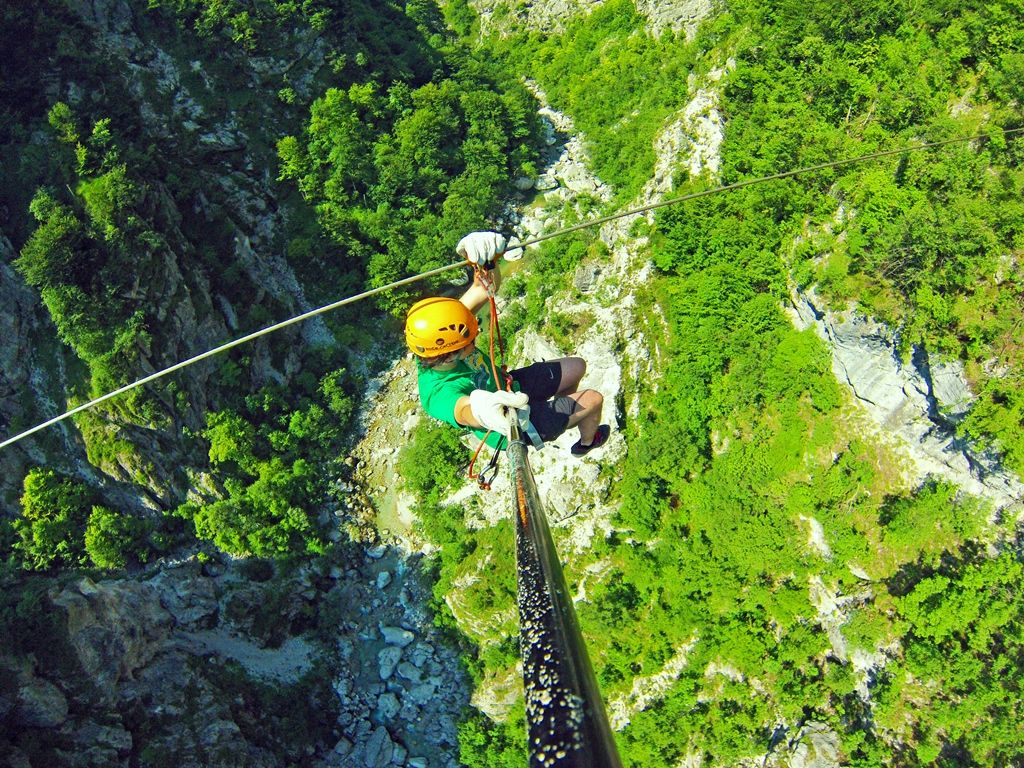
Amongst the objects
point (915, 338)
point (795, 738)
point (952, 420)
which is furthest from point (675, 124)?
point (795, 738)

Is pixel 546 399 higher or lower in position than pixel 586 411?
higher

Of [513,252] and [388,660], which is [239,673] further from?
[513,252]

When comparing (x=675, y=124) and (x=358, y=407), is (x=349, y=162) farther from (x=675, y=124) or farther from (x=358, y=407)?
(x=675, y=124)

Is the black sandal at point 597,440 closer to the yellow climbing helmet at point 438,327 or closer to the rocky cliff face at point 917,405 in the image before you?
the yellow climbing helmet at point 438,327

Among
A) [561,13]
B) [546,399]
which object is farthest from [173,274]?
[561,13]

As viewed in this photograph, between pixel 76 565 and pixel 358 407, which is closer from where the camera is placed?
pixel 76 565

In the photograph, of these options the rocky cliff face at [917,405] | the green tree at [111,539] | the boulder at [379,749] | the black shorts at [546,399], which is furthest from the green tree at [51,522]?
the rocky cliff face at [917,405]

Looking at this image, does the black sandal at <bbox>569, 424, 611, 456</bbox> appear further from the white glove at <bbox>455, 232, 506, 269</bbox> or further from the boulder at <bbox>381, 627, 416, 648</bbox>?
the boulder at <bbox>381, 627, 416, 648</bbox>

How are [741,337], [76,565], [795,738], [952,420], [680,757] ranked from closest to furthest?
[952,420] < [795,738] < [680,757] < [741,337] < [76,565]
